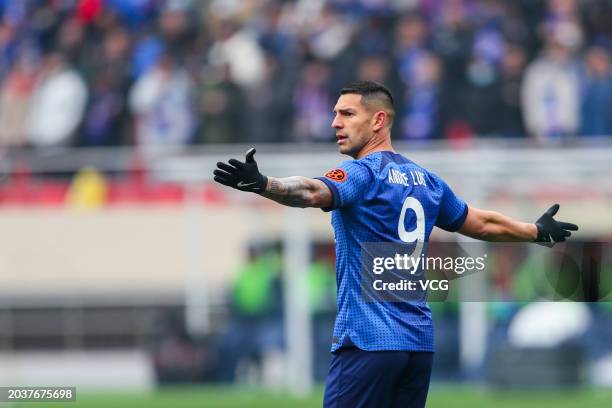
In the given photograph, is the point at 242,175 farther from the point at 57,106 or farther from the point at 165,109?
the point at 57,106

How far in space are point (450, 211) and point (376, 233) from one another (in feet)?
2.18

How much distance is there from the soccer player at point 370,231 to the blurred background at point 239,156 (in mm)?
8680

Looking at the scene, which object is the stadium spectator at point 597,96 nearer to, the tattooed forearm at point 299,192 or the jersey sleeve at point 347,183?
the jersey sleeve at point 347,183

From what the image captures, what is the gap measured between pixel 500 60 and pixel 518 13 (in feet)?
3.06

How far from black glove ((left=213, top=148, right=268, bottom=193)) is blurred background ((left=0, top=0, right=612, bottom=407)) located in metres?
9.26

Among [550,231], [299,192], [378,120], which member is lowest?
[550,231]

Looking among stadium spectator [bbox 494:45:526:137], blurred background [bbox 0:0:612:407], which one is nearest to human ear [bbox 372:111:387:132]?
blurred background [bbox 0:0:612:407]

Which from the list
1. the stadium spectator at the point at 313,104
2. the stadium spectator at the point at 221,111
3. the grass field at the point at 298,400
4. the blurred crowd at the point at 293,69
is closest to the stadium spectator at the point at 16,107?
the blurred crowd at the point at 293,69

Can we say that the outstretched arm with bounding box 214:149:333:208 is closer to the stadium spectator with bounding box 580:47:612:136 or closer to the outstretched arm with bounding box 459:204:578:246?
the outstretched arm with bounding box 459:204:578:246

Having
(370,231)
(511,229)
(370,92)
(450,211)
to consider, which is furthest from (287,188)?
(511,229)

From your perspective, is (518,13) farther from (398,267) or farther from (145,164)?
(398,267)

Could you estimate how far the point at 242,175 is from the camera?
21.0ft

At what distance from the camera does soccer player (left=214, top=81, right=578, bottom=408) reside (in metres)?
6.64

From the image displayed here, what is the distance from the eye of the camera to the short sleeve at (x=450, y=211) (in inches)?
286
